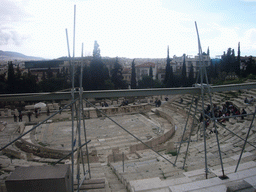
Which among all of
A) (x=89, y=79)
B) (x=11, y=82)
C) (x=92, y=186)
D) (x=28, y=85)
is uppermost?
(x=89, y=79)

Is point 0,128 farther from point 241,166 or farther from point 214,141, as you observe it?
point 241,166

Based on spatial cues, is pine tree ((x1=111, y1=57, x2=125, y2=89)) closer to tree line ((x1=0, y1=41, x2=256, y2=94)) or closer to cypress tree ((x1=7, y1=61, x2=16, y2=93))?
tree line ((x1=0, y1=41, x2=256, y2=94))

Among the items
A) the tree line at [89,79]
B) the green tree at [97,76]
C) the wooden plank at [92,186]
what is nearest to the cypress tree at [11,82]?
the tree line at [89,79]

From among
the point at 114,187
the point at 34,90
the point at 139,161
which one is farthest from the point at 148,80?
the point at 114,187

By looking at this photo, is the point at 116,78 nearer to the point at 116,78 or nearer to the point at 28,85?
the point at 116,78

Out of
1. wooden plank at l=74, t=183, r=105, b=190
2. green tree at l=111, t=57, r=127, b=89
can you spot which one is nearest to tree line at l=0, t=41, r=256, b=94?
green tree at l=111, t=57, r=127, b=89

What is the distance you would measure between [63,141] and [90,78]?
636 inches

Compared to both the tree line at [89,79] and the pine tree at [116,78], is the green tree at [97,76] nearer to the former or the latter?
the tree line at [89,79]

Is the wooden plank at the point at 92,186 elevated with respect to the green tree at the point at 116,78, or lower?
lower

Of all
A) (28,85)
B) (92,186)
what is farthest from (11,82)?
(92,186)

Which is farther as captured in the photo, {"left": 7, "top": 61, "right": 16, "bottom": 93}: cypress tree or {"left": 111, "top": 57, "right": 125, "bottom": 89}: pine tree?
{"left": 111, "top": 57, "right": 125, "bottom": 89}: pine tree

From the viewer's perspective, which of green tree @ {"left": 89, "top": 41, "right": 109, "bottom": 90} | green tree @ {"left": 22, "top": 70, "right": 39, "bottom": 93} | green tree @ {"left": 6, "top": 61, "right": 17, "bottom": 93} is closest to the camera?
green tree @ {"left": 6, "top": 61, "right": 17, "bottom": 93}

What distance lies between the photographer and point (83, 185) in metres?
4.24

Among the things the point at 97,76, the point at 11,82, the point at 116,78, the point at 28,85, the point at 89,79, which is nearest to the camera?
the point at 11,82
